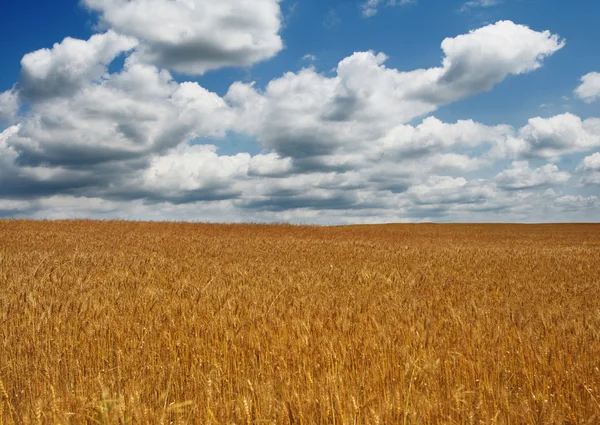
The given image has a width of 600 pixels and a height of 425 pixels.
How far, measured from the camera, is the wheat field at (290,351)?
2967mm

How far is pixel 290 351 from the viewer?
13.8 ft

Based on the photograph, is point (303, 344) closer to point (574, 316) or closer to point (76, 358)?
point (76, 358)

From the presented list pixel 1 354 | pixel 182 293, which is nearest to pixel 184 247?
pixel 182 293

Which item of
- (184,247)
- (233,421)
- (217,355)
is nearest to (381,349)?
(217,355)

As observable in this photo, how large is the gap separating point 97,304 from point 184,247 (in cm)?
922

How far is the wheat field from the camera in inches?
117

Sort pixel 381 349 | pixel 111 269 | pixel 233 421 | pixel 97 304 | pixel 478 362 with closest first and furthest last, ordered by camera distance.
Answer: pixel 233 421, pixel 478 362, pixel 381 349, pixel 97 304, pixel 111 269

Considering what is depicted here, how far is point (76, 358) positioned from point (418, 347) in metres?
3.40

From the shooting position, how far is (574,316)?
227 inches

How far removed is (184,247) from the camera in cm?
1485

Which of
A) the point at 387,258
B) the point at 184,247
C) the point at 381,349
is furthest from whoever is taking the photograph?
the point at 184,247

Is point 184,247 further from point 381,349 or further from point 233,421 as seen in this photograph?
point 233,421

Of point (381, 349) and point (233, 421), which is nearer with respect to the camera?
point (233, 421)

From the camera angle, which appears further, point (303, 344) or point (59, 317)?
point (59, 317)
